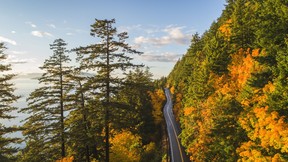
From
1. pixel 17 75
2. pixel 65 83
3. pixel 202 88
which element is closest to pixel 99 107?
pixel 65 83

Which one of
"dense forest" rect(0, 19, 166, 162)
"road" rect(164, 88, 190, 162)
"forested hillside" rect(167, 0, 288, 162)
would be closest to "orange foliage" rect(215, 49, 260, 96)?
"forested hillside" rect(167, 0, 288, 162)

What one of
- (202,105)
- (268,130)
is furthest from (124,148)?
(268,130)

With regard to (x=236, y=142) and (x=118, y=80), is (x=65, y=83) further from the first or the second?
(x=236, y=142)

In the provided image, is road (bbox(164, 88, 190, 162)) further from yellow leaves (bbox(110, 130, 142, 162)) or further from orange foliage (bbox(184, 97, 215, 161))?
orange foliage (bbox(184, 97, 215, 161))

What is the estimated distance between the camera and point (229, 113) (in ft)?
70.3

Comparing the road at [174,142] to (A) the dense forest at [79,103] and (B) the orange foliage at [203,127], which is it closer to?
(B) the orange foliage at [203,127]

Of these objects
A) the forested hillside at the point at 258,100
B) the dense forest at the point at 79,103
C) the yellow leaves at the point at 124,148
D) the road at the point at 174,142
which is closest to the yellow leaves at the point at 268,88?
the forested hillside at the point at 258,100

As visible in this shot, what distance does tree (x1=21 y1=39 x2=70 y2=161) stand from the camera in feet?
75.0

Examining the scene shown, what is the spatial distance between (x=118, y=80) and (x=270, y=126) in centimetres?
1186

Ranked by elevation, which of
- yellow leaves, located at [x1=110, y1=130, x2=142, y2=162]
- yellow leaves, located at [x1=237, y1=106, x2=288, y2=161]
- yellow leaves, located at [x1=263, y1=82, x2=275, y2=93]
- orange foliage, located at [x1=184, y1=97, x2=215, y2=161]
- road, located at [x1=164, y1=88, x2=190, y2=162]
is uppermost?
yellow leaves, located at [x1=263, y1=82, x2=275, y2=93]

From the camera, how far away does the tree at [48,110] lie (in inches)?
900

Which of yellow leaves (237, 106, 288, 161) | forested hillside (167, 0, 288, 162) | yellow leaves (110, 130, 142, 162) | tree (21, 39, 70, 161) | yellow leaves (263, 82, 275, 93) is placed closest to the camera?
yellow leaves (237, 106, 288, 161)

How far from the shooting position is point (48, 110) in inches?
912

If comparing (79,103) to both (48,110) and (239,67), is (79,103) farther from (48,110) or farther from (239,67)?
(239,67)
